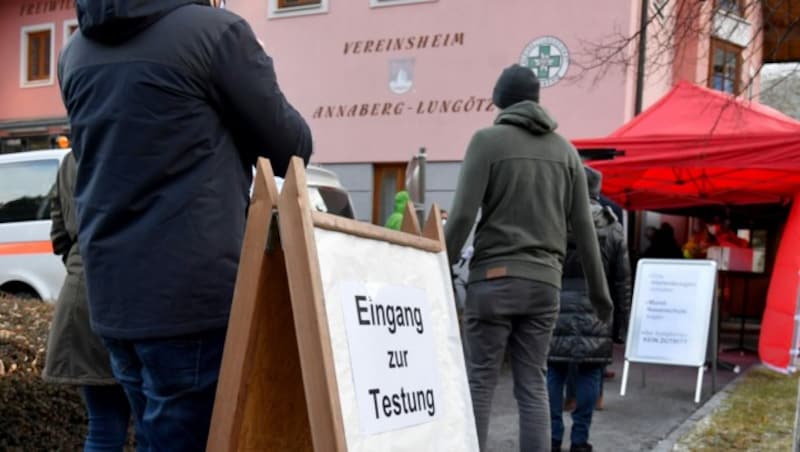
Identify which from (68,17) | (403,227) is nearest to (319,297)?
(403,227)

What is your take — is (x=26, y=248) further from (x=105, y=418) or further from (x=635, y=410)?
(x=105, y=418)

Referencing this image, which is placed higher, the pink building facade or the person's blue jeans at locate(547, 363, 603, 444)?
the pink building facade

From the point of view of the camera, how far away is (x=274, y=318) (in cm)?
236

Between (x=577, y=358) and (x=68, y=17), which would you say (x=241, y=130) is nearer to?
(x=577, y=358)

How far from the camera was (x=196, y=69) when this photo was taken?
6.89 feet

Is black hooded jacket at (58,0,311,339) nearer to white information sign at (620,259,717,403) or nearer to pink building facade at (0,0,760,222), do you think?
white information sign at (620,259,717,403)

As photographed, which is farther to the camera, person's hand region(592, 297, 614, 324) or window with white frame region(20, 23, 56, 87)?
window with white frame region(20, 23, 56, 87)

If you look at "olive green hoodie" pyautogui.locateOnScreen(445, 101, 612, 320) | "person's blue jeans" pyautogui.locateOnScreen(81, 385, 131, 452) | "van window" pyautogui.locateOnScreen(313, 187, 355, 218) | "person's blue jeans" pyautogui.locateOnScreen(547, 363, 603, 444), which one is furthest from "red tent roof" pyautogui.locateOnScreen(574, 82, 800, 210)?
"person's blue jeans" pyautogui.locateOnScreen(81, 385, 131, 452)

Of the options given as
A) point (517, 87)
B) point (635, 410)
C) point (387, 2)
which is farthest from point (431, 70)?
point (517, 87)

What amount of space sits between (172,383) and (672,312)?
21.2 ft

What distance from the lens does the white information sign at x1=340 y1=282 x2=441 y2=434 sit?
92.1 inches

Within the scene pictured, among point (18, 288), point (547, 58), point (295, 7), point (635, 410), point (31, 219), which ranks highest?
point (295, 7)

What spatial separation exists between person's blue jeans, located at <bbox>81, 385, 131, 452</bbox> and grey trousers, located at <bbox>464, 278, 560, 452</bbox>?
1518 mm

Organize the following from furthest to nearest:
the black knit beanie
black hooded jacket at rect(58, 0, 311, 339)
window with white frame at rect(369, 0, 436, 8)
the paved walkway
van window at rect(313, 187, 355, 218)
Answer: window with white frame at rect(369, 0, 436, 8) < van window at rect(313, 187, 355, 218) < the paved walkway < the black knit beanie < black hooded jacket at rect(58, 0, 311, 339)
